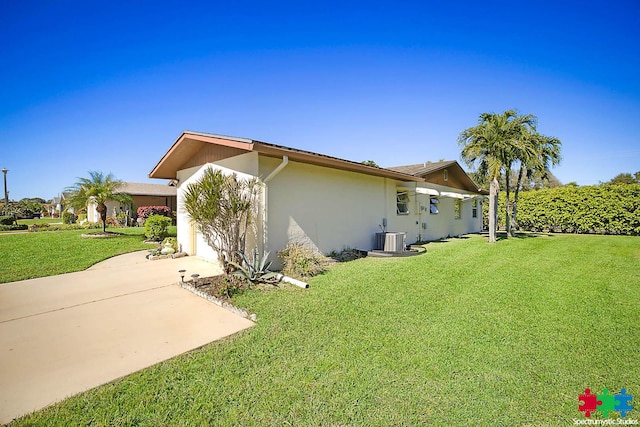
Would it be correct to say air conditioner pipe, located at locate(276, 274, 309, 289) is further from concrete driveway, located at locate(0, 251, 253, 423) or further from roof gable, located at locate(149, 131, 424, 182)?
roof gable, located at locate(149, 131, 424, 182)

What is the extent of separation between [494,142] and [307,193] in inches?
437

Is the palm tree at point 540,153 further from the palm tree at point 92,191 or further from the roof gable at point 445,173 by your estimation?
the palm tree at point 92,191

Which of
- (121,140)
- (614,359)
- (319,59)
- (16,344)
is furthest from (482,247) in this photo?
(121,140)

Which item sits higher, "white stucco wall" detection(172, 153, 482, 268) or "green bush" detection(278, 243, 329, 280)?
"white stucco wall" detection(172, 153, 482, 268)

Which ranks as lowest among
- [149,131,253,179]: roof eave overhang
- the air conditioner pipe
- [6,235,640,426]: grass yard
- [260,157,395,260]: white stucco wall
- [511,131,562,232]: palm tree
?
[6,235,640,426]: grass yard

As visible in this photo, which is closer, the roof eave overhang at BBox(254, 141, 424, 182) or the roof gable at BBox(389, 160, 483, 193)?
the roof eave overhang at BBox(254, 141, 424, 182)

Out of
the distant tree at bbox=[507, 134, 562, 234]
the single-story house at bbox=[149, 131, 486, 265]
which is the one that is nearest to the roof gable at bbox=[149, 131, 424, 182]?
the single-story house at bbox=[149, 131, 486, 265]

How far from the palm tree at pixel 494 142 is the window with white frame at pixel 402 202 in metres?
4.14

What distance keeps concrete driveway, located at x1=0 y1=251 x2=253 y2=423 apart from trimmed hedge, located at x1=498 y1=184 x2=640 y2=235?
2312cm

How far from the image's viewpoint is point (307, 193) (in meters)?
9.29

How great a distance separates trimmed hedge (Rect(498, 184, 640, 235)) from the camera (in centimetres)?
1705

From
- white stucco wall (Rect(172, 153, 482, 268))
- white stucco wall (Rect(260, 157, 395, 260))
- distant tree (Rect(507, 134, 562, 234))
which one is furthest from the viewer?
distant tree (Rect(507, 134, 562, 234))

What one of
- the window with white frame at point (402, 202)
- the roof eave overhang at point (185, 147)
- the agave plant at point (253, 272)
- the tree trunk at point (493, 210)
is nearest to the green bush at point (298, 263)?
the agave plant at point (253, 272)

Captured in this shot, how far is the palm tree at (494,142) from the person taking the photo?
1419cm
